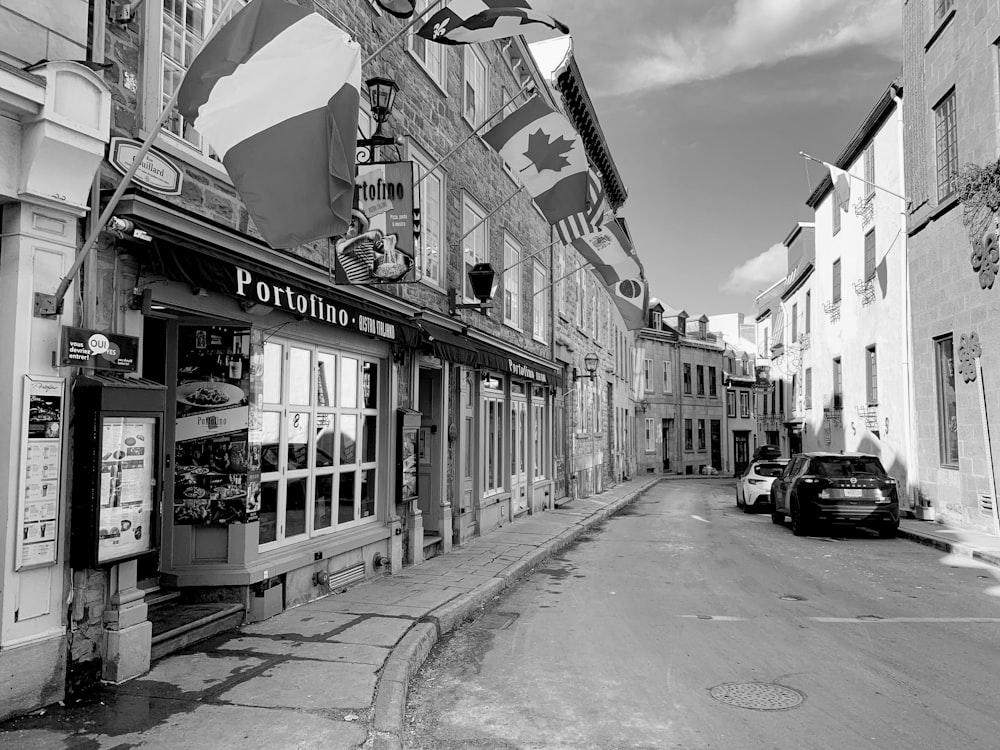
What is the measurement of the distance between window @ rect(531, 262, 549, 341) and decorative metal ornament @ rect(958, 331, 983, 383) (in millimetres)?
8902

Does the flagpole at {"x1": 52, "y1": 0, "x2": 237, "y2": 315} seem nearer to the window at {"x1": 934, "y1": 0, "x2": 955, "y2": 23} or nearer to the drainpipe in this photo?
the window at {"x1": 934, "y1": 0, "x2": 955, "y2": 23}

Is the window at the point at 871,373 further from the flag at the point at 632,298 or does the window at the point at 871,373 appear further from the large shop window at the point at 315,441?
the large shop window at the point at 315,441

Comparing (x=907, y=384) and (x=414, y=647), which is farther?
(x=907, y=384)

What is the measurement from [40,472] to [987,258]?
597 inches

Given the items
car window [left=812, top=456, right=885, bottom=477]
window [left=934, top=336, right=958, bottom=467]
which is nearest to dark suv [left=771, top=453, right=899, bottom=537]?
car window [left=812, top=456, right=885, bottom=477]

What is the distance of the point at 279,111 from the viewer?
15.8 ft

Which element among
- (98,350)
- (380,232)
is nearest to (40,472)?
(98,350)

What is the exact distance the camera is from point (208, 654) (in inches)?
229

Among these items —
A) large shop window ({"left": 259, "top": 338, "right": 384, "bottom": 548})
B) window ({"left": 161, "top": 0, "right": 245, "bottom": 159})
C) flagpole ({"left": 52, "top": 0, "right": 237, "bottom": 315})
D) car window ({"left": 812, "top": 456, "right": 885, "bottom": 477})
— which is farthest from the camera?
car window ({"left": 812, "top": 456, "right": 885, "bottom": 477})

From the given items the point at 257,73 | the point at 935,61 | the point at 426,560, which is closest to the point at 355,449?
the point at 426,560

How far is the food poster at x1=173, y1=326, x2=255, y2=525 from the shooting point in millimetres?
6742

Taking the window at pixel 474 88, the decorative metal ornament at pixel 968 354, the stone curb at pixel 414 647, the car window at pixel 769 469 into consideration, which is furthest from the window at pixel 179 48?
the car window at pixel 769 469

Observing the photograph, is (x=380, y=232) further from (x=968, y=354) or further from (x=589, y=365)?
(x=589, y=365)

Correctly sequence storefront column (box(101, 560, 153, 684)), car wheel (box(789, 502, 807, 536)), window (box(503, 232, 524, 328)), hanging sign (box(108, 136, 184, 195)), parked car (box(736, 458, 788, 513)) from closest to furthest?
storefront column (box(101, 560, 153, 684)) → hanging sign (box(108, 136, 184, 195)) → car wheel (box(789, 502, 807, 536)) → window (box(503, 232, 524, 328)) → parked car (box(736, 458, 788, 513))
